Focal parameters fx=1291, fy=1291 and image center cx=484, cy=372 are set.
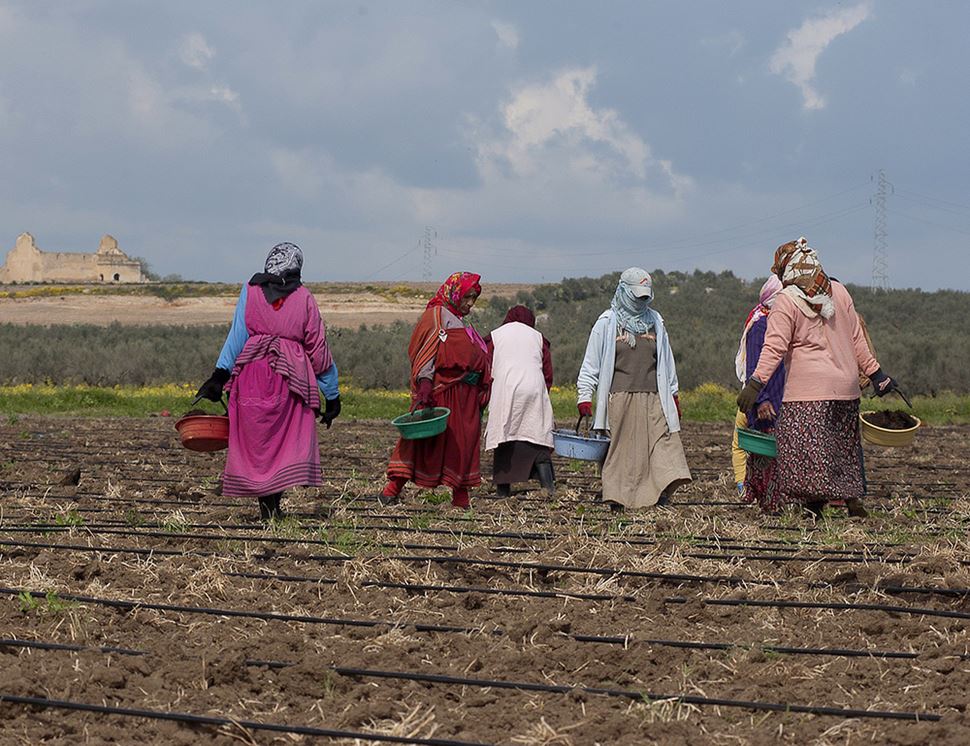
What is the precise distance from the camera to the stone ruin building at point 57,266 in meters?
80.3

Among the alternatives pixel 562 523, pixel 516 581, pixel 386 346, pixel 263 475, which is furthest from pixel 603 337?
pixel 386 346

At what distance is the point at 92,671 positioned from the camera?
13.9 feet

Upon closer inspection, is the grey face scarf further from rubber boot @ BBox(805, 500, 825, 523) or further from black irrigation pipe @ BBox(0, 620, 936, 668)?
black irrigation pipe @ BBox(0, 620, 936, 668)

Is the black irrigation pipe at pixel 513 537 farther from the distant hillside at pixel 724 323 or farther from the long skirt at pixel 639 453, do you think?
the distant hillside at pixel 724 323

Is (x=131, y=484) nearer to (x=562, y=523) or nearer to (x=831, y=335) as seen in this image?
(x=562, y=523)

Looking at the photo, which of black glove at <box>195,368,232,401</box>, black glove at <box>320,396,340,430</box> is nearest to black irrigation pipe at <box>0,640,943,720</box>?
black glove at <box>195,368,232,401</box>

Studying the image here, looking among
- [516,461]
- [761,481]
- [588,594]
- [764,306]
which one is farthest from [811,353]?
[588,594]

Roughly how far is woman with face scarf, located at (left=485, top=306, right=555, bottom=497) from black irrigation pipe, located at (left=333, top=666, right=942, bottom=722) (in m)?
5.21

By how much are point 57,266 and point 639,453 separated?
77.5 metres

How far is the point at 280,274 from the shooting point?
7.53 metres

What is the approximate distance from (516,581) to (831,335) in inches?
116

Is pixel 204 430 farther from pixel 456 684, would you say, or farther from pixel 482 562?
pixel 456 684

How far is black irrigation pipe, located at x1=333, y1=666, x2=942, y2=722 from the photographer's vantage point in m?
3.78

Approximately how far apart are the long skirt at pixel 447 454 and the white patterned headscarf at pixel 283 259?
1549 millimetres
